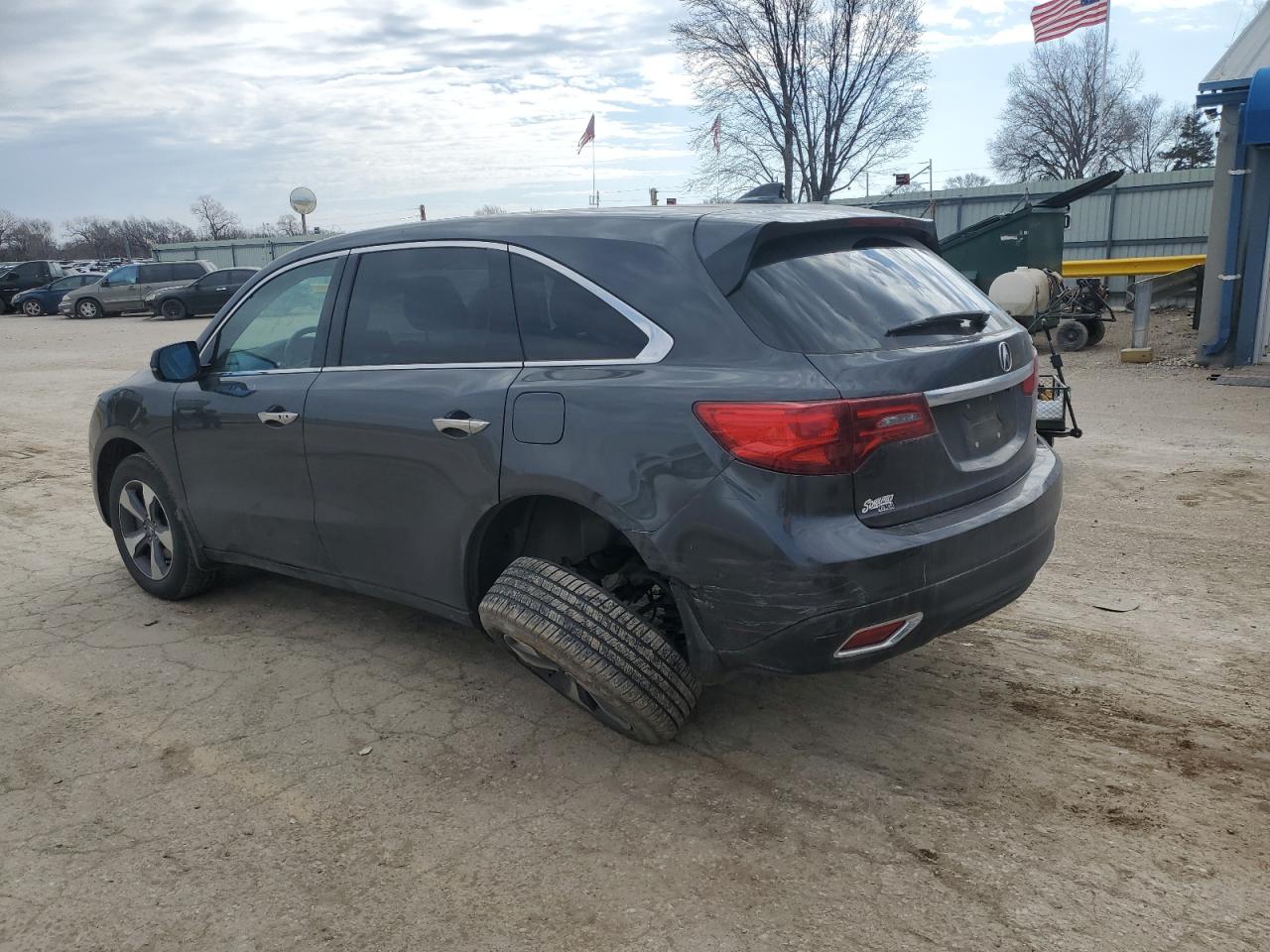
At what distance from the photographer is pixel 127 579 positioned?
17.9ft

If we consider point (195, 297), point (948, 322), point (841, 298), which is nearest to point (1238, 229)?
point (948, 322)

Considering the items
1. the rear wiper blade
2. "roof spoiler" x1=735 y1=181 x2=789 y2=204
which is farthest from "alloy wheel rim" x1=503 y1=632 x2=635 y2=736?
"roof spoiler" x1=735 y1=181 x2=789 y2=204

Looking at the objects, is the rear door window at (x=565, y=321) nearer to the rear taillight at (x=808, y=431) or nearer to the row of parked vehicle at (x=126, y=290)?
the rear taillight at (x=808, y=431)

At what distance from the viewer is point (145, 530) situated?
5.04 m

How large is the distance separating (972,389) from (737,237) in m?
0.85

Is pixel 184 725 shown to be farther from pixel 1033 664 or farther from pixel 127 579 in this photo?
pixel 1033 664

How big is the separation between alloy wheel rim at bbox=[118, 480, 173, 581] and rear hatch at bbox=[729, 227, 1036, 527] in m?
3.32

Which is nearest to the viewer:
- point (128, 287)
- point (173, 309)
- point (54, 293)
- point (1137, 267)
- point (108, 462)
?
point (108, 462)

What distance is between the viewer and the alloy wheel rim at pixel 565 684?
3258mm

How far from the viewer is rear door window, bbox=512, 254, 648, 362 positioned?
3.19 meters

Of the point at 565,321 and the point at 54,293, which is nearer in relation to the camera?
the point at 565,321

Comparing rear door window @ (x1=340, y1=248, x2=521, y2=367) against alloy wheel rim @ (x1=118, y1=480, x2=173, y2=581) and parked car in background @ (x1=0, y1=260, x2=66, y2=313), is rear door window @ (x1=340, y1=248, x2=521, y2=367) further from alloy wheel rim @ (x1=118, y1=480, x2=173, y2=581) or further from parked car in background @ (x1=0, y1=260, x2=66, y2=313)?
parked car in background @ (x1=0, y1=260, x2=66, y2=313)

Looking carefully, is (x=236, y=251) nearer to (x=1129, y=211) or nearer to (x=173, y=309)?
(x=173, y=309)

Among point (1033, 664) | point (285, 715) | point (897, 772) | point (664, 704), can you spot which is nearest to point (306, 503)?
point (285, 715)
